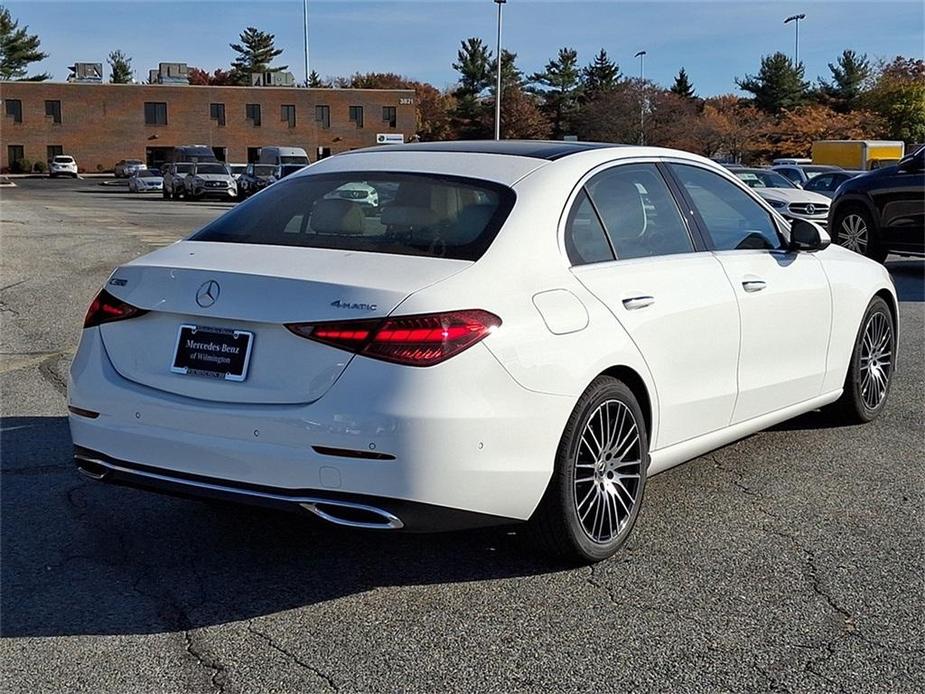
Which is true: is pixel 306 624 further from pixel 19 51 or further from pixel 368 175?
pixel 19 51

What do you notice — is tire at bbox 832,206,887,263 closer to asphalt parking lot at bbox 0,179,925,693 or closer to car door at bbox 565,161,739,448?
asphalt parking lot at bbox 0,179,925,693

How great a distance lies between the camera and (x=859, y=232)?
14891mm

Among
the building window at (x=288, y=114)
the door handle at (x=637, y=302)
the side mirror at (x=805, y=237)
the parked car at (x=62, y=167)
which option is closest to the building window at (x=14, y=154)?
the parked car at (x=62, y=167)

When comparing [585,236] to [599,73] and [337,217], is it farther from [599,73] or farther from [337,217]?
[599,73]

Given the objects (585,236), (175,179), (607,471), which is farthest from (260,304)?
(175,179)

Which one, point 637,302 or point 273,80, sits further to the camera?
point 273,80

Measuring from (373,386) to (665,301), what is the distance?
1584mm

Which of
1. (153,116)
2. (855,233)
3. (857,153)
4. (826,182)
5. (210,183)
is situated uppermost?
(153,116)

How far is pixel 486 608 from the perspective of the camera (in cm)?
405

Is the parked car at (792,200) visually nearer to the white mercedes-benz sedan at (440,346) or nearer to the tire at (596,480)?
the white mercedes-benz sedan at (440,346)

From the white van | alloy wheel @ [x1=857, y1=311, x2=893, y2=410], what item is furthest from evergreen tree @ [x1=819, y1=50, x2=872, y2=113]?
alloy wheel @ [x1=857, y1=311, x2=893, y2=410]

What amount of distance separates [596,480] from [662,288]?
3.03ft

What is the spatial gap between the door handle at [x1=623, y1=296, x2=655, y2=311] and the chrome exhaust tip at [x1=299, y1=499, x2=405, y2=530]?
137 centimetres

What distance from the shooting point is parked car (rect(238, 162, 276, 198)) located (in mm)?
45931
